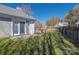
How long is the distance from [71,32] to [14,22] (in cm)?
238

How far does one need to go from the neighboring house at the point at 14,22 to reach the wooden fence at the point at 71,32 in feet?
4.33

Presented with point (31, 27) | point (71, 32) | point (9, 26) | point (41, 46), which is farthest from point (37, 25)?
point (71, 32)

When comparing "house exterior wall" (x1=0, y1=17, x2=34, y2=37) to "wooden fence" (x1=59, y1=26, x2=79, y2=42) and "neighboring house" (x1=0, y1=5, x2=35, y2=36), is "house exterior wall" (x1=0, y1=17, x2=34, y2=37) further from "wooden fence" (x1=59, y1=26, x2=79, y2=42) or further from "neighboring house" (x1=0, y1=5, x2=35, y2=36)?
"wooden fence" (x1=59, y1=26, x2=79, y2=42)

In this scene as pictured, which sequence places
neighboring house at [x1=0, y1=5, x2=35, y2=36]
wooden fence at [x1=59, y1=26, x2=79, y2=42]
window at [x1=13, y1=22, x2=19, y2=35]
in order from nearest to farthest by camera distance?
neighboring house at [x1=0, y1=5, x2=35, y2=36] → wooden fence at [x1=59, y1=26, x2=79, y2=42] → window at [x1=13, y1=22, x2=19, y2=35]

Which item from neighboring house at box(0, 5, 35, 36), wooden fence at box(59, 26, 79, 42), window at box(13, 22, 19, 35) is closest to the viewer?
neighboring house at box(0, 5, 35, 36)

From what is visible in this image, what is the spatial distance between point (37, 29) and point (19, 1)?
54.9 inches

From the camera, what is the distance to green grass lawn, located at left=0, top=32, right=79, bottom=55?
387 inches

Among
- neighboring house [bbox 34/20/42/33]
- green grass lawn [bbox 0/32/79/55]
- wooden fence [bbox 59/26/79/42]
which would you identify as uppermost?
neighboring house [bbox 34/20/42/33]

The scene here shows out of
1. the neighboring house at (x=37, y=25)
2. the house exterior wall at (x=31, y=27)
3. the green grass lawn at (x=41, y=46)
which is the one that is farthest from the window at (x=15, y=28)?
the neighboring house at (x=37, y=25)

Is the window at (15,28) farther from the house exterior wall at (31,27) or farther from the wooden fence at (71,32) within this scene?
the wooden fence at (71,32)

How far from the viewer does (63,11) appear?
32.1 feet

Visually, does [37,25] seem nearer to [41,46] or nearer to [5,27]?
[41,46]

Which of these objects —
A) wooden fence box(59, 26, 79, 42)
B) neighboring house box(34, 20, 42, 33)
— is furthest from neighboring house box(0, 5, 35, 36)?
wooden fence box(59, 26, 79, 42)
